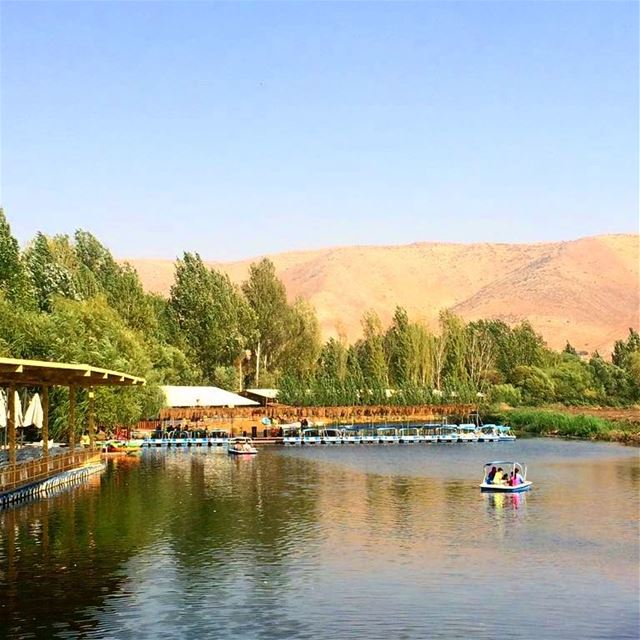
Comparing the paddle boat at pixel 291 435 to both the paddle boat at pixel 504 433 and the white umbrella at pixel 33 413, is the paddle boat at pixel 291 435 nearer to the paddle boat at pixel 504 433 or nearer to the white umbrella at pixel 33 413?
the paddle boat at pixel 504 433

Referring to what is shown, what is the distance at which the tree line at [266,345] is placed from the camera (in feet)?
234

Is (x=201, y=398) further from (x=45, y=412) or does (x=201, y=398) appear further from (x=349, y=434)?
(x=45, y=412)

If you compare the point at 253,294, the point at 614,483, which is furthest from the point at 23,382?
the point at 253,294

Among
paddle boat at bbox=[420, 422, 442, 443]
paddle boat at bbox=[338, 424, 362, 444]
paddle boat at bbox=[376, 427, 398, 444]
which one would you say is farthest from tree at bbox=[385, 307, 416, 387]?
paddle boat at bbox=[376, 427, 398, 444]

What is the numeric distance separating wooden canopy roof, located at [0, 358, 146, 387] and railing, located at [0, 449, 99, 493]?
10.8 ft

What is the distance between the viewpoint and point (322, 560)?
27984 mm

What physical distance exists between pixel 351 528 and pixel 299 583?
8.99 meters

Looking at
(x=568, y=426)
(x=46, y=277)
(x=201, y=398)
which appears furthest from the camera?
(x=201, y=398)

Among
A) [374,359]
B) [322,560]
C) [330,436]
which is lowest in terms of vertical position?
[322,560]

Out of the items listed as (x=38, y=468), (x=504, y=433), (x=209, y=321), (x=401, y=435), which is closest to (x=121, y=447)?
(x=38, y=468)

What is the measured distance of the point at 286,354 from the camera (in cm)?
11019

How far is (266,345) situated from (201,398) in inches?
964

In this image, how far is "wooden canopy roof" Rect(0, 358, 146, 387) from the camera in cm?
3269

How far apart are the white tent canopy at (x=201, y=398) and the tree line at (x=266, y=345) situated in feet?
6.96
